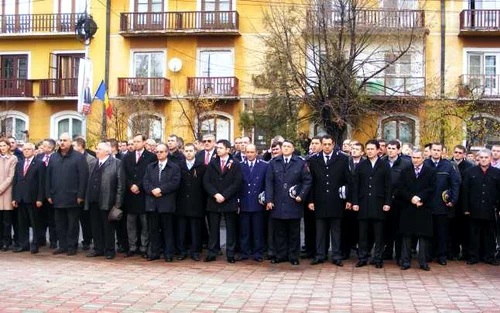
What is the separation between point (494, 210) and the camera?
11.1m

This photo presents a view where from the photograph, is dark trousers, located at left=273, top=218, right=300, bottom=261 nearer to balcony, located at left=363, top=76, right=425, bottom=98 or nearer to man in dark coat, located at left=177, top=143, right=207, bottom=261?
man in dark coat, located at left=177, top=143, right=207, bottom=261

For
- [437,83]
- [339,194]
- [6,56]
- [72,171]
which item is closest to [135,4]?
[6,56]

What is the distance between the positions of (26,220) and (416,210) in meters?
7.32

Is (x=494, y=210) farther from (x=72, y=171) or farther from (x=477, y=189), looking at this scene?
(x=72, y=171)

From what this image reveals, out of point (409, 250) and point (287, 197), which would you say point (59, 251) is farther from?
point (409, 250)

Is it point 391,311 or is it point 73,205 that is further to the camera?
point 73,205

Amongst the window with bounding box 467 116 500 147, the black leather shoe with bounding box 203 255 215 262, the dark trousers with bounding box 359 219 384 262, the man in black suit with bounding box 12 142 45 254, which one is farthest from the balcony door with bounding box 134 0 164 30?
the dark trousers with bounding box 359 219 384 262

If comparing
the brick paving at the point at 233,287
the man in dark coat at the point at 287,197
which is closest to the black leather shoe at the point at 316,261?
the brick paving at the point at 233,287

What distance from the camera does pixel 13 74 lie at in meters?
32.2

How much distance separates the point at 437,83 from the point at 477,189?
646 inches

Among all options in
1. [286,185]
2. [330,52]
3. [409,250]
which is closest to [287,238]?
[286,185]

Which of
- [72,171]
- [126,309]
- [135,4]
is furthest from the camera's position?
[135,4]

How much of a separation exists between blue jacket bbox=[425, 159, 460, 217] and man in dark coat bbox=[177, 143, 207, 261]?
410cm

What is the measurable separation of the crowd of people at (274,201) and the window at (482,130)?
10.9 metres
